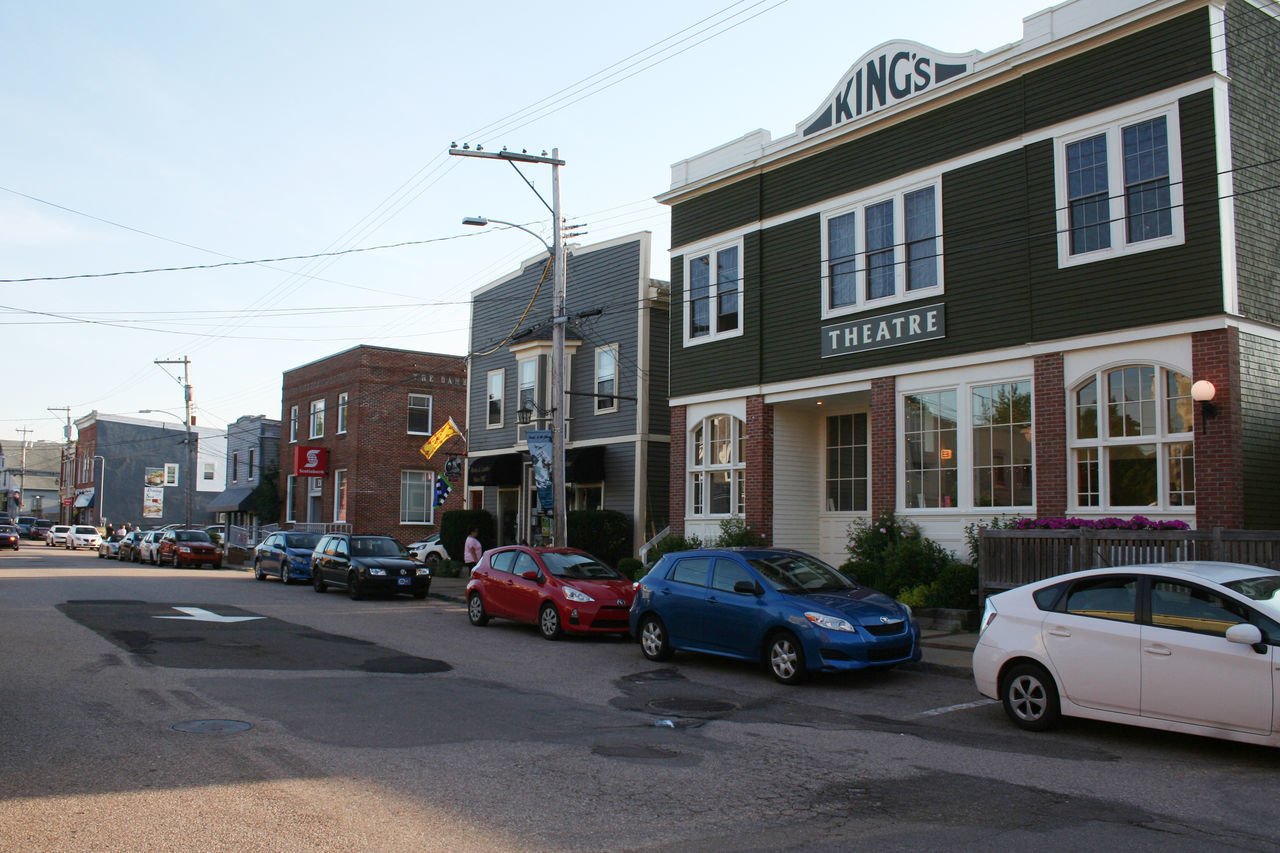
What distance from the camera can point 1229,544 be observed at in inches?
513

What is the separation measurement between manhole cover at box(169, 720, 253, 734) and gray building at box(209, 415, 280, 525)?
4320 cm

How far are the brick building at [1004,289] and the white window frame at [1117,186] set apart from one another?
0.04 m

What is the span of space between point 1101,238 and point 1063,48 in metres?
3.17

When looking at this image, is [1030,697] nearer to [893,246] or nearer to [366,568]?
[893,246]

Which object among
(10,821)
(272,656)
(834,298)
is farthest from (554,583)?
(10,821)

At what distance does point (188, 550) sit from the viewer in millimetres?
39531

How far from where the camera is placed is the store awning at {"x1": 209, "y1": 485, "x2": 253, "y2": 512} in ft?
167

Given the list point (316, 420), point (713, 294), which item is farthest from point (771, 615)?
point (316, 420)

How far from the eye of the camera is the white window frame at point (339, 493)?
41684mm

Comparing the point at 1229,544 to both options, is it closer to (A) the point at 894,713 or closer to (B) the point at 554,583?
(A) the point at 894,713

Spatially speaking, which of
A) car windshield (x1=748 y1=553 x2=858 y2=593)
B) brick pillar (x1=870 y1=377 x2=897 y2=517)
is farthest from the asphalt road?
brick pillar (x1=870 y1=377 x2=897 y2=517)

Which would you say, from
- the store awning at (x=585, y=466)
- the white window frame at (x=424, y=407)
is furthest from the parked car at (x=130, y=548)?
the store awning at (x=585, y=466)

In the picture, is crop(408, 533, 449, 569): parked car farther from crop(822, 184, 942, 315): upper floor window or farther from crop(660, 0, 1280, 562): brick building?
crop(822, 184, 942, 315): upper floor window

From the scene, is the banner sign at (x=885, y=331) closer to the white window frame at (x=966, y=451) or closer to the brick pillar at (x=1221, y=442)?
the white window frame at (x=966, y=451)
